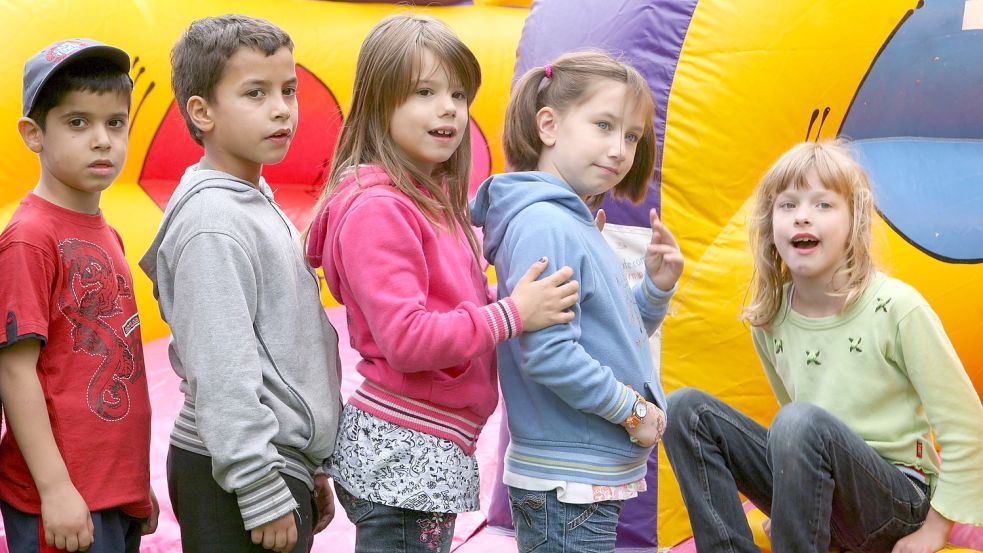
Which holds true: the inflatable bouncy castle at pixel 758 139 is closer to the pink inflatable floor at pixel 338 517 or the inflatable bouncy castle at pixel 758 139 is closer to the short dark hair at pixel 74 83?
the pink inflatable floor at pixel 338 517

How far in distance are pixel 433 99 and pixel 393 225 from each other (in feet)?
0.61

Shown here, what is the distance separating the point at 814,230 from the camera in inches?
60.7

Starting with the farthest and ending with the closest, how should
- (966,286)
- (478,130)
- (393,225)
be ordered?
(478,130), (966,286), (393,225)

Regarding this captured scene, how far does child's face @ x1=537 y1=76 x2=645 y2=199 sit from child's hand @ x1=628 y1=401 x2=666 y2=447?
0.30 metres

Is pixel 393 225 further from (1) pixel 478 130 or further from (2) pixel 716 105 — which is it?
(1) pixel 478 130

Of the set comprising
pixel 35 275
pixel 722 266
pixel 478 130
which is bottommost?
pixel 478 130

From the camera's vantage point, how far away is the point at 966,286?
1.77m

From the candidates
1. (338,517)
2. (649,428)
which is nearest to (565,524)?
(649,428)

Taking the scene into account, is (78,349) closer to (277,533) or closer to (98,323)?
(98,323)

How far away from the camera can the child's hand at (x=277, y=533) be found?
4.04ft

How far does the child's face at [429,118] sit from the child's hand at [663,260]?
333 millimetres

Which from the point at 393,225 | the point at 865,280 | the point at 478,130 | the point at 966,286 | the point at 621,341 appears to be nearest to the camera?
the point at 393,225

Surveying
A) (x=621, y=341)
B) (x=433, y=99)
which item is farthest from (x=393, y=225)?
(x=621, y=341)

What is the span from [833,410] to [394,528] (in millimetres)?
679
